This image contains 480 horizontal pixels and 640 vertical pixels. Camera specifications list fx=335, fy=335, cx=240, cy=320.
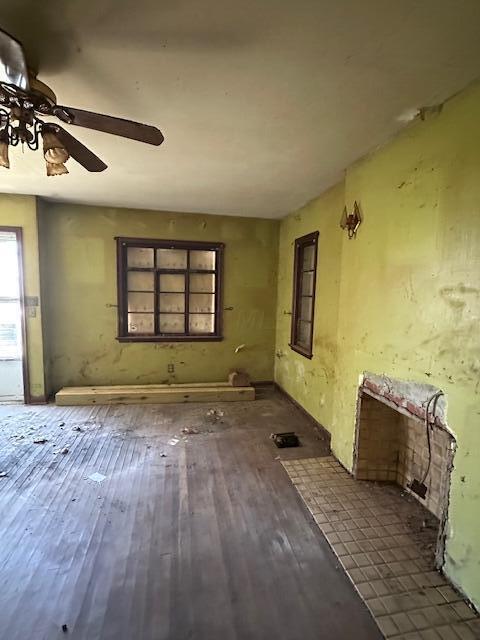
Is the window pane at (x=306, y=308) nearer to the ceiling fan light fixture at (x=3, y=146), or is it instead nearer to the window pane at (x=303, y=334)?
the window pane at (x=303, y=334)

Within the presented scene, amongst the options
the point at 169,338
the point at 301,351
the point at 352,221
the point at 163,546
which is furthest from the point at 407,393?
the point at 169,338

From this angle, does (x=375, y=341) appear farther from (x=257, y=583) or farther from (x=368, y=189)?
(x=257, y=583)

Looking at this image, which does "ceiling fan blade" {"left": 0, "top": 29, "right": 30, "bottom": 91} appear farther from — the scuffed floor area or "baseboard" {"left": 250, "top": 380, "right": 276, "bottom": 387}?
"baseboard" {"left": 250, "top": 380, "right": 276, "bottom": 387}

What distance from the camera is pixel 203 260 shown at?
15.9 feet

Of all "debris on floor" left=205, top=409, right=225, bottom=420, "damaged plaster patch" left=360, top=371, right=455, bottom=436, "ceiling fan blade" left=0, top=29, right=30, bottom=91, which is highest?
"ceiling fan blade" left=0, top=29, right=30, bottom=91

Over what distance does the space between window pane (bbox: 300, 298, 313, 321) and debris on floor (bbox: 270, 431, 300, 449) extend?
4.54 ft

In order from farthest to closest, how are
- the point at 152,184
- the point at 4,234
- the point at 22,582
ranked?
the point at 4,234, the point at 152,184, the point at 22,582

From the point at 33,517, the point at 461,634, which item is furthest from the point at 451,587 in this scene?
the point at 33,517

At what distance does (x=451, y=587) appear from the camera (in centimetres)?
176

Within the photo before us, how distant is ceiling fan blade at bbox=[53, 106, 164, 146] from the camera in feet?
4.95

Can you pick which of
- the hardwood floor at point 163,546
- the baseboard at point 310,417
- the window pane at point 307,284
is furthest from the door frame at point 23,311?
the window pane at point 307,284

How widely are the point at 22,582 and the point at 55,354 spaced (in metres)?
3.27

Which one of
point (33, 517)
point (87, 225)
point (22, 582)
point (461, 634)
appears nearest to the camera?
point (461, 634)

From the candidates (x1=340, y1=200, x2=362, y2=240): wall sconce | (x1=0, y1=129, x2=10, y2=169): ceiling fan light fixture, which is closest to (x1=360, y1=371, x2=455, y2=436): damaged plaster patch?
(x1=340, y1=200, x2=362, y2=240): wall sconce
